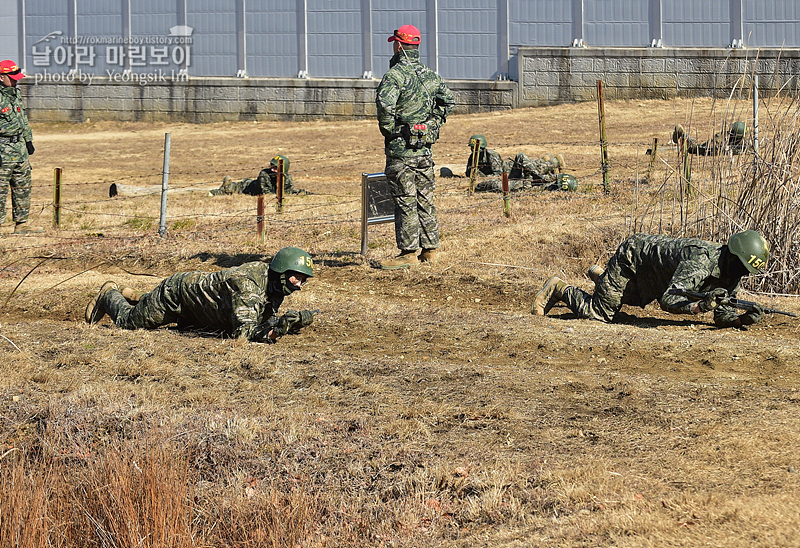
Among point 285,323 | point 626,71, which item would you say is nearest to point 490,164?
point 626,71

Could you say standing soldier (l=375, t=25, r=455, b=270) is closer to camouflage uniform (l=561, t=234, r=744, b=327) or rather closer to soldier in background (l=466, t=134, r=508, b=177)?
camouflage uniform (l=561, t=234, r=744, b=327)

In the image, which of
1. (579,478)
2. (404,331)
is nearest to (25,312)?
(404,331)

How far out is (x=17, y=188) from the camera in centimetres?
1446

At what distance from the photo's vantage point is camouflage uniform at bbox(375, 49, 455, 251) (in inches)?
415

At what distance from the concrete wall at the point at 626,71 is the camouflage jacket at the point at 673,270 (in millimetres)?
19660

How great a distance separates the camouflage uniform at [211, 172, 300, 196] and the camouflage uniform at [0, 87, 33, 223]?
3.87 metres

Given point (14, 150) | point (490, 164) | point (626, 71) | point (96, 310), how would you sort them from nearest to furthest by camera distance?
point (96, 310) < point (14, 150) < point (490, 164) < point (626, 71)

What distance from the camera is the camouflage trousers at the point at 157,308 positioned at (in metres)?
8.34

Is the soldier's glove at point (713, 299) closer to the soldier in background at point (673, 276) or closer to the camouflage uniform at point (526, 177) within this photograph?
the soldier in background at point (673, 276)

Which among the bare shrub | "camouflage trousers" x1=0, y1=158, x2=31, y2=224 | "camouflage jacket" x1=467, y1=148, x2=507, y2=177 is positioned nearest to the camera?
the bare shrub

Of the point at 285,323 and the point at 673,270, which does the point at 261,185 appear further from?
the point at 673,270

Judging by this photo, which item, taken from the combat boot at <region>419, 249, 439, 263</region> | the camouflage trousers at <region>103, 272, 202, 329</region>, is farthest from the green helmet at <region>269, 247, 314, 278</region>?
the combat boot at <region>419, 249, 439, 263</region>

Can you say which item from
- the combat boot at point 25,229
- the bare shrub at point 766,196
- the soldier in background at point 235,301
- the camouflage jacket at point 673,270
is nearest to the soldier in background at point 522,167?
the bare shrub at point 766,196

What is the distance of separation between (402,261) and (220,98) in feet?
68.4
